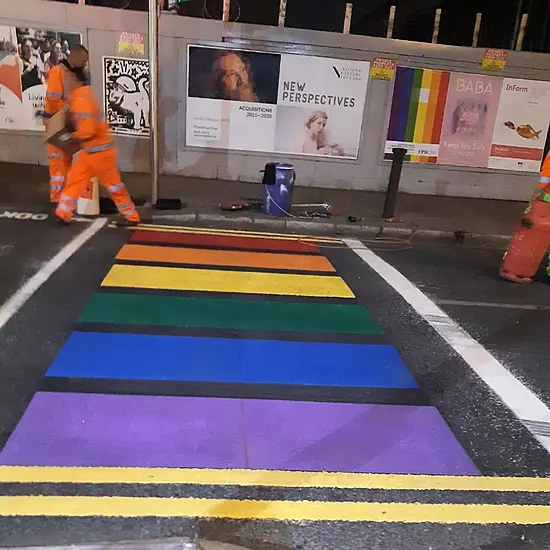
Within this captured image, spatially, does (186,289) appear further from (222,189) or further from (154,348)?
(222,189)

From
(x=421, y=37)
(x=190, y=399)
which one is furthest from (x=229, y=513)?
(x=421, y=37)

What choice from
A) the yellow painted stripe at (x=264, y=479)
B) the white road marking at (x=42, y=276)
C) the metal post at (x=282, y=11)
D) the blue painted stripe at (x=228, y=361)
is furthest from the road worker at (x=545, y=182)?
the metal post at (x=282, y=11)

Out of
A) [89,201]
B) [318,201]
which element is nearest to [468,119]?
[318,201]

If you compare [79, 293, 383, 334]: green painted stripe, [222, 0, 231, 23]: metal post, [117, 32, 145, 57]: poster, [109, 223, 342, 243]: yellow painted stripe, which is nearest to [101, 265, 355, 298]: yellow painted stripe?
[79, 293, 383, 334]: green painted stripe

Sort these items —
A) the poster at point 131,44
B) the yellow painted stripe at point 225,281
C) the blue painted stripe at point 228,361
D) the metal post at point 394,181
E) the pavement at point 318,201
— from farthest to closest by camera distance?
the poster at point 131,44 → the metal post at point 394,181 → the pavement at point 318,201 → the yellow painted stripe at point 225,281 → the blue painted stripe at point 228,361

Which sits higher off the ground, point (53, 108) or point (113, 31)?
point (113, 31)

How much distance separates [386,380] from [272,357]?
32.4 inches

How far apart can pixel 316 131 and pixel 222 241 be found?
5241 mm

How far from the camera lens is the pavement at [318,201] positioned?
858 cm

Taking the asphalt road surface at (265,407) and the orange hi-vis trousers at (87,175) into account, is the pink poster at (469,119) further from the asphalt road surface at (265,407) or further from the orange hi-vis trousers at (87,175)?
the orange hi-vis trousers at (87,175)

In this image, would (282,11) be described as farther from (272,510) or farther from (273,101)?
(272,510)

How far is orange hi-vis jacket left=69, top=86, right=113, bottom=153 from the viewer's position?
6.86m

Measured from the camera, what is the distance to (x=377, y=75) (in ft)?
37.0

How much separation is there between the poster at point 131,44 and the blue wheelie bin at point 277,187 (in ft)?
13.5
